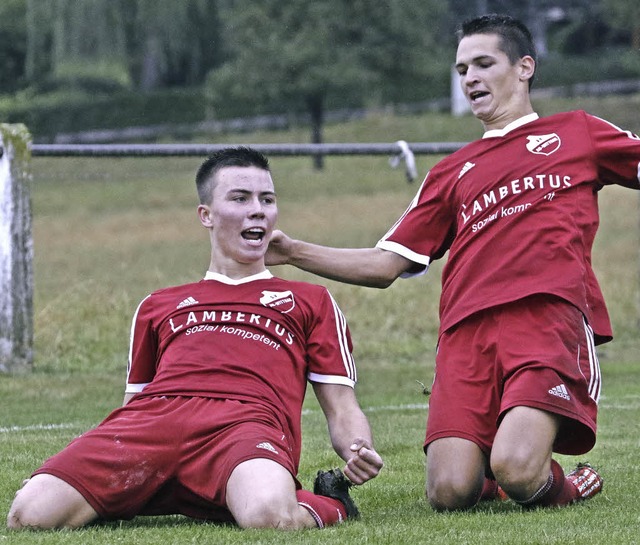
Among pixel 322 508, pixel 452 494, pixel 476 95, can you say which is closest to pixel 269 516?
pixel 322 508

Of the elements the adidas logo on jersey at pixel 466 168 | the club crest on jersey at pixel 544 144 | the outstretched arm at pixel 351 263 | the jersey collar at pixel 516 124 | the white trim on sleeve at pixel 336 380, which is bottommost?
the white trim on sleeve at pixel 336 380

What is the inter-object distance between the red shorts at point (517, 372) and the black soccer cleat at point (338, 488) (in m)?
0.59

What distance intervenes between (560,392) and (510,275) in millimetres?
476

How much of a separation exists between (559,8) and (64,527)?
178 ft

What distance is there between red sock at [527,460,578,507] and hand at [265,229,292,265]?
1288 mm

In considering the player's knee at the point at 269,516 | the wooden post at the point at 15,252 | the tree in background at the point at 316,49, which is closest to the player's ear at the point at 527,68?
the player's knee at the point at 269,516

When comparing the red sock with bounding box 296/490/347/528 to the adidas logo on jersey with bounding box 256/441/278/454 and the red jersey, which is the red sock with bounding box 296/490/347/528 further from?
the red jersey

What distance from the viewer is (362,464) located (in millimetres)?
4320

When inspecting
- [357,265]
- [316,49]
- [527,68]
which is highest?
[316,49]

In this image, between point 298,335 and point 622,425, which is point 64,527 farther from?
point 622,425

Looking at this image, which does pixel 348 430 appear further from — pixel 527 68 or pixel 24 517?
pixel 527 68

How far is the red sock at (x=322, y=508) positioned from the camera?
14.6 feet

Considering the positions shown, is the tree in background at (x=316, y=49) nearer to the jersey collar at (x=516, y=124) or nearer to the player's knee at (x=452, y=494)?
the jersey collar at (x=516, y=124)

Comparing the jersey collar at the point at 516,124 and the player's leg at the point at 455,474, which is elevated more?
the jersey collar at the point at 516,124
